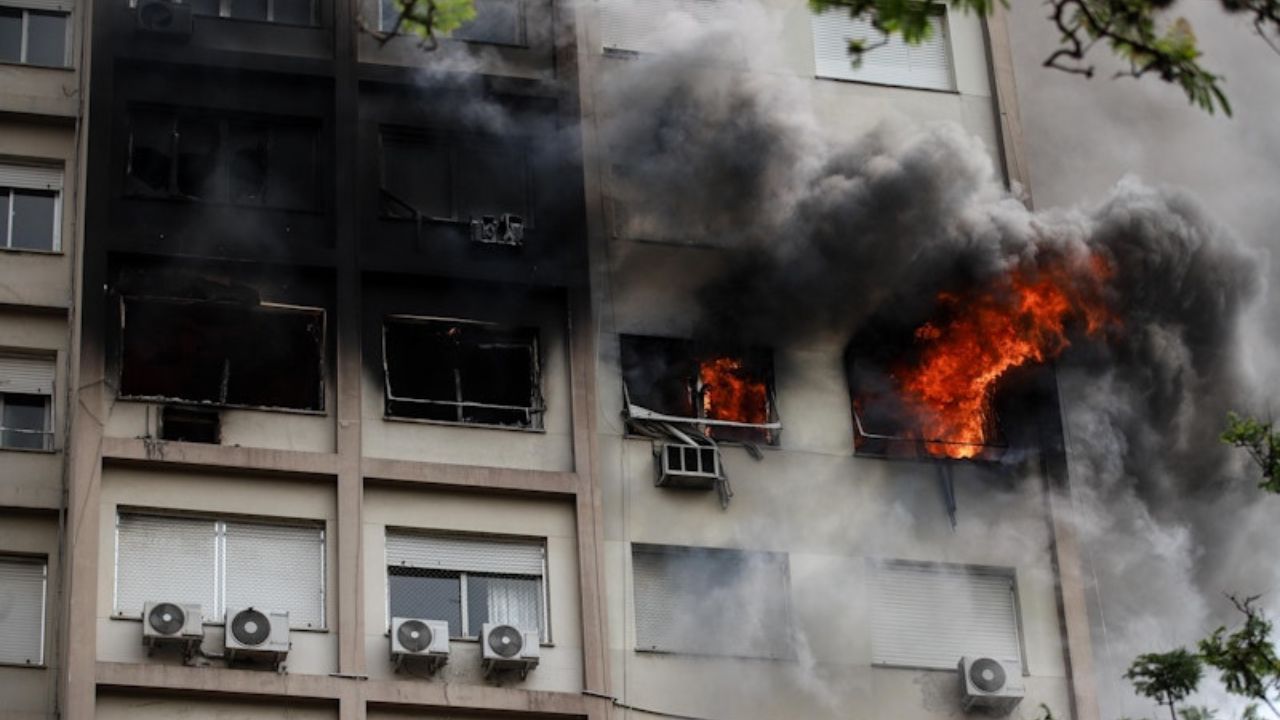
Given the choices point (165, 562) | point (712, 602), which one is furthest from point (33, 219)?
point (712, 602)

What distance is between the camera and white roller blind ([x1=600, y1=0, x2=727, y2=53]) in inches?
1296

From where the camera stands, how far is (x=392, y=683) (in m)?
28.0

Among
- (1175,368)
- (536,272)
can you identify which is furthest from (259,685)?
(1175,368)

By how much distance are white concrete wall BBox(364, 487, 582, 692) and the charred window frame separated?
3.85 meters

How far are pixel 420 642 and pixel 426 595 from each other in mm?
1108

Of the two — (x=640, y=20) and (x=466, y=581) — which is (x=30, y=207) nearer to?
(x=466, y=581)

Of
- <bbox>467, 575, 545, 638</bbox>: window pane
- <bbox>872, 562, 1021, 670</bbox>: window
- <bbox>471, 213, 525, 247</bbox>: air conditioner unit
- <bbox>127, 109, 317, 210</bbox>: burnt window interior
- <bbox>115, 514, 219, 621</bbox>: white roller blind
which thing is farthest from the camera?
<bbox>471, 213, 525, 247</bbox>: air conditioner unit

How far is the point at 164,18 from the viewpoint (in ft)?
101

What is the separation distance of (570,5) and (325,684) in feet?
33.4

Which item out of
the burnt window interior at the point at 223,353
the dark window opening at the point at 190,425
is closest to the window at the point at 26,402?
the burnt window interior at the point at 223,353

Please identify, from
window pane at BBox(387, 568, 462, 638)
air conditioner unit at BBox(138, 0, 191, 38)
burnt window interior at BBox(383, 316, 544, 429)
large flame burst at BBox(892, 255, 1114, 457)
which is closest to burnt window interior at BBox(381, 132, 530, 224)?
burnt window interior at BBox(383, 316, 544, 429)

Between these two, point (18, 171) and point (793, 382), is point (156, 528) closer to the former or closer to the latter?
point (18, 171)

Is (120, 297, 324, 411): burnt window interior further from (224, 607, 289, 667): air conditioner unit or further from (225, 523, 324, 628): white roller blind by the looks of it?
(224, 607, 289, 667): air conditioner unit

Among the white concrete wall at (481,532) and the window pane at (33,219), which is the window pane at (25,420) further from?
the white concrete wall at (481,532)
